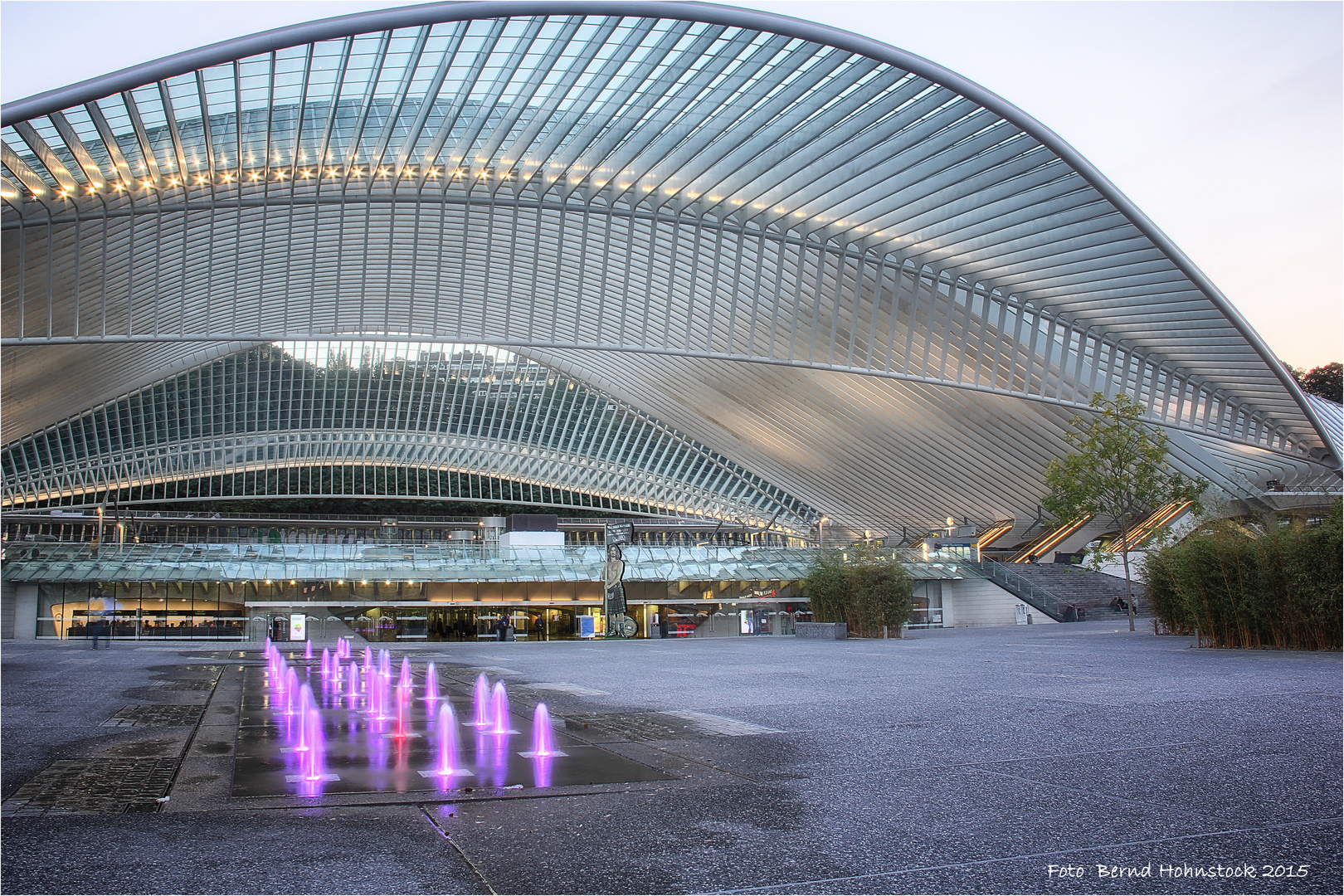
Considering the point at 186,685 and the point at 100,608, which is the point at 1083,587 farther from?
the point at 100,608

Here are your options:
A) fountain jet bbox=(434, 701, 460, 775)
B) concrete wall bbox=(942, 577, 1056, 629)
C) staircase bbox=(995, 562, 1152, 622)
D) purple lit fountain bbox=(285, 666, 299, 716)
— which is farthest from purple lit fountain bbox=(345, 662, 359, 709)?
concrete wall bbox=(942, 577, 1056, 629)

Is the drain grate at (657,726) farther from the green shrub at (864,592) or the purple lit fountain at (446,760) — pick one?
the green shrub at (864,592)

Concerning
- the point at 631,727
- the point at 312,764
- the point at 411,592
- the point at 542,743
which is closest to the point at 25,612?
the point at 411,592

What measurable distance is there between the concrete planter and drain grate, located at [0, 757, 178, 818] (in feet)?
73.5

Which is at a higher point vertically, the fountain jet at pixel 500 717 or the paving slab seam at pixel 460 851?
the paving slab seam at pixel 460 851

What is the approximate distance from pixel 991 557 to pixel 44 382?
4624 centimetres

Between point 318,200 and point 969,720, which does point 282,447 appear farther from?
point 969,720

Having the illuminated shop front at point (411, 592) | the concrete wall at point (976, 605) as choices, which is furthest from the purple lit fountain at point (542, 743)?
the concrete wall at point (976, 605)

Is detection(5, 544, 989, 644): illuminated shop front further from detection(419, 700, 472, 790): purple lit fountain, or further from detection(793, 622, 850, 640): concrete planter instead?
detection(419, 700, 472, 790): purple lit fountain

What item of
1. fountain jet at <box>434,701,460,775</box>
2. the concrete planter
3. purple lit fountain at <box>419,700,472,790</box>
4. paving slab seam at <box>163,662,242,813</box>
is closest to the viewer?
paving slab seam at <box>163,662,242,813</box>

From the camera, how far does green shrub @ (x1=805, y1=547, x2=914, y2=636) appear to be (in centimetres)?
2788

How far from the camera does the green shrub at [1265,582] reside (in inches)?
637

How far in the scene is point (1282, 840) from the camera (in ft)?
16.3

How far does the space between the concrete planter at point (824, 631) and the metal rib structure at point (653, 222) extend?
32.3 ft
